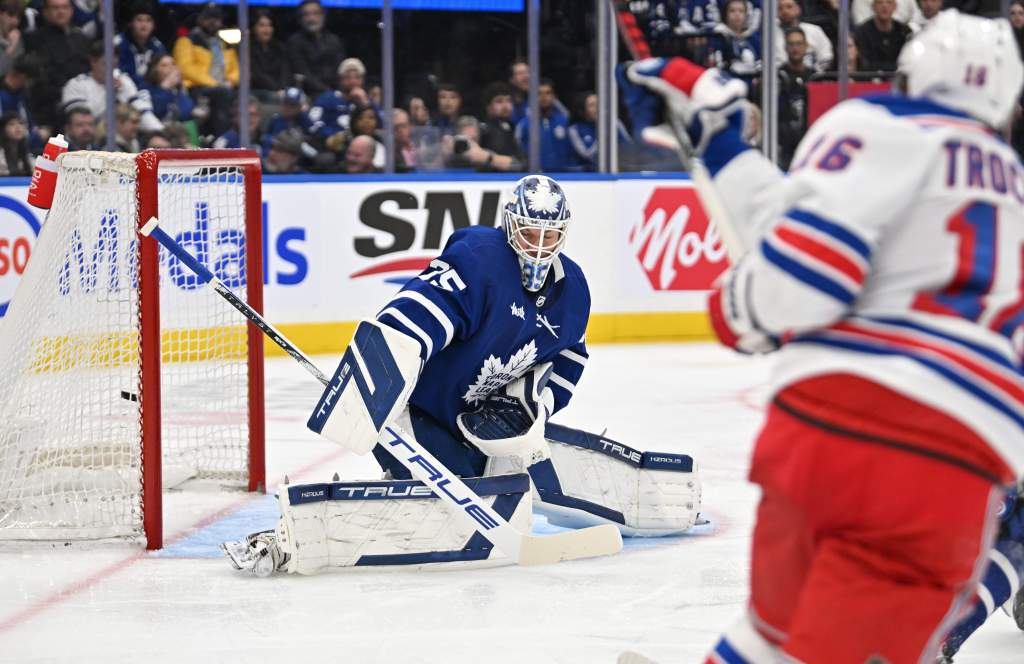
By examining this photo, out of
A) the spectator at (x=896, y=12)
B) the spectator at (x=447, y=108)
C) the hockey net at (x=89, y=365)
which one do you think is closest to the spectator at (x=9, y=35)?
the spectator at (x=447, y=108)

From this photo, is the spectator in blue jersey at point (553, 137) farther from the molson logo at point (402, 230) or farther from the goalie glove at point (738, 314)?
the goalie glove at point (738, 314)

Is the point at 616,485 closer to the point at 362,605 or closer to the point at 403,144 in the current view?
the point at 362,605

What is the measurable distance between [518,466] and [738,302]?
1.89 metres

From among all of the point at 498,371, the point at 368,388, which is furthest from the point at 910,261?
the point at 498,371

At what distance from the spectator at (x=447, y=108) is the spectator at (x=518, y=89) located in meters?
0.27

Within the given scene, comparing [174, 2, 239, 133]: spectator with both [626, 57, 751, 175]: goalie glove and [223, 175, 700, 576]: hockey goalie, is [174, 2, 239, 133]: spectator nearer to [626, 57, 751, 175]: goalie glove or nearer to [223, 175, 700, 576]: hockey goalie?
[223, 175, 700, 576]: hockey goalie

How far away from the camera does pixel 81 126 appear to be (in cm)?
641

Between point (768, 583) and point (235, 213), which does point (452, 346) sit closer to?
point (235, 213)

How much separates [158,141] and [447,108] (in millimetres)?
1423

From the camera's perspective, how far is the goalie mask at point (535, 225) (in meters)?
3.10

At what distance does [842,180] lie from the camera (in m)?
1.40

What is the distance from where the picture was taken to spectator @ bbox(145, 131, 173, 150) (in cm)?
657

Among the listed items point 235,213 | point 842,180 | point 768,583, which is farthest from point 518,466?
point 842,180

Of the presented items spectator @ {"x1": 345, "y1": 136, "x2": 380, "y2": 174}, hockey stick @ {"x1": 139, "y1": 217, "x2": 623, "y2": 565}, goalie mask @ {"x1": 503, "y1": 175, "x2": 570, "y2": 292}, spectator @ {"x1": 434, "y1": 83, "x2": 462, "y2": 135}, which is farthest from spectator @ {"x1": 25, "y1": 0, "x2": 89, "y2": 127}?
goalie mask @ {"x1": 503, "y1": 175, "x2": 570, "y2": 292}
